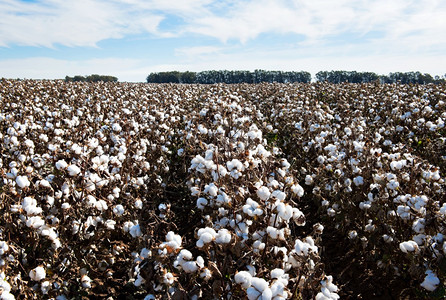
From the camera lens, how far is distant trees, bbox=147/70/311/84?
77.8m

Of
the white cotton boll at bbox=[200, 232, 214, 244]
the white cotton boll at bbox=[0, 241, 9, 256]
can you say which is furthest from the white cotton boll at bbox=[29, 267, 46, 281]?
the white cotton boll at bbox=[200, 232, 214, 244]

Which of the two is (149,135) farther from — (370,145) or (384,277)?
(384,277)

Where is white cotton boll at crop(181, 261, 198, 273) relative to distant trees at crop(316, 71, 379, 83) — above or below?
below

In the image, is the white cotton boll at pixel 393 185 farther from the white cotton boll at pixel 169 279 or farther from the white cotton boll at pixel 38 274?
the white cotton boll at pixel 38 274

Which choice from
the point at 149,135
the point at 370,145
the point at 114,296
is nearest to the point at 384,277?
the point at 370,145

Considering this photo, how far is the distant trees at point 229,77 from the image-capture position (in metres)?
77.8

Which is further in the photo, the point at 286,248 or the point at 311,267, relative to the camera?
the point at 286,248

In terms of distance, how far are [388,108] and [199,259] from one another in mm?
10463

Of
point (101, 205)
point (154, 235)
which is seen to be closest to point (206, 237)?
point (154, 235)

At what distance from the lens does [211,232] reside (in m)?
2.17

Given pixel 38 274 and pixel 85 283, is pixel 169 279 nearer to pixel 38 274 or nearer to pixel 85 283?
pixel 38 274

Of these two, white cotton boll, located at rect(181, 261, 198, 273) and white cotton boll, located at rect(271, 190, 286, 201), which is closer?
white cotton boll, located at rect(181, 261, 198, 273)

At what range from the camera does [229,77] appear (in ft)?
269

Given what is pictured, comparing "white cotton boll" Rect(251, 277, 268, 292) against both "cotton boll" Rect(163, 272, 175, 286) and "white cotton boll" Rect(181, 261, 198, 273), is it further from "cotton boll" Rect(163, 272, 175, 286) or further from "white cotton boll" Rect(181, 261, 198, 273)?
"cotton boll" Rect(163, 272, 175, 286)
